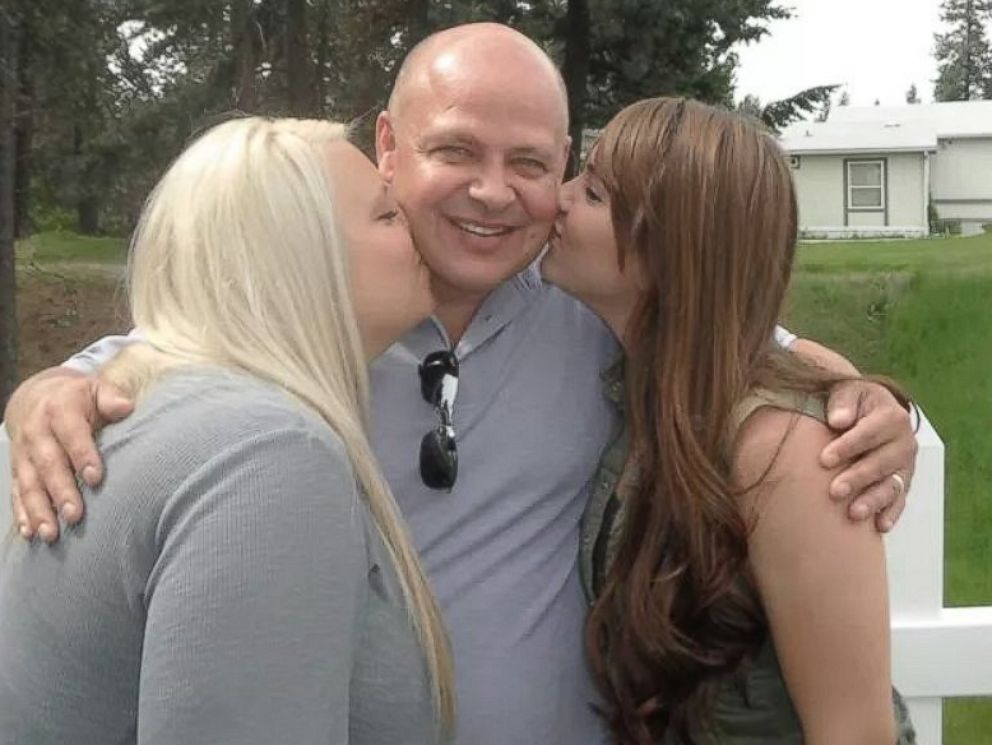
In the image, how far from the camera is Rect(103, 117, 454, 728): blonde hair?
1354mm

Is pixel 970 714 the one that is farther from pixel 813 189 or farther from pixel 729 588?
pixel 813 189

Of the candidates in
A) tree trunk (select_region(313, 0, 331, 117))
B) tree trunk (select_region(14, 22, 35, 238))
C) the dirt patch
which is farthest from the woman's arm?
tree trunk (select_region(313, 0, 331, 117))

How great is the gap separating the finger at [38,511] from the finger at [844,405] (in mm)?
986

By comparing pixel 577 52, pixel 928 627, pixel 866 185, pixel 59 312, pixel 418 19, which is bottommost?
pixel 866 185

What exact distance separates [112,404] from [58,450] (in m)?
0.09

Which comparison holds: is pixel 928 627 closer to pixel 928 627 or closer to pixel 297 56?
pixel 928 627

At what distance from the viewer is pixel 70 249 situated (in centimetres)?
1908

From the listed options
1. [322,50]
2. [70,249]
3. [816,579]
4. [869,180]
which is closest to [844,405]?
[816,579]

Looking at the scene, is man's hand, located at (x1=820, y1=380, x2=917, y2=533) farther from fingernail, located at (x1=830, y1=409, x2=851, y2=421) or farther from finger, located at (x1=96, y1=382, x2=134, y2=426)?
finger, located at (x1=96, y1=382, x2=134, y2=426)

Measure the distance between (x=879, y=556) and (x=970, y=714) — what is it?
424 centimetres

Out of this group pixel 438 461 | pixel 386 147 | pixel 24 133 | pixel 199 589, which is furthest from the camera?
pixel 24 133

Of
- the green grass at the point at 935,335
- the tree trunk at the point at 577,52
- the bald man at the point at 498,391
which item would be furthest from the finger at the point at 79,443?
the tree trunk at the point at 577,52

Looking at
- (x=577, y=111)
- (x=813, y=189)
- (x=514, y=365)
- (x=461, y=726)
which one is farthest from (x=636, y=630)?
(x=813, y=189)

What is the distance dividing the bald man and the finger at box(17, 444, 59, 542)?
0.51 m
